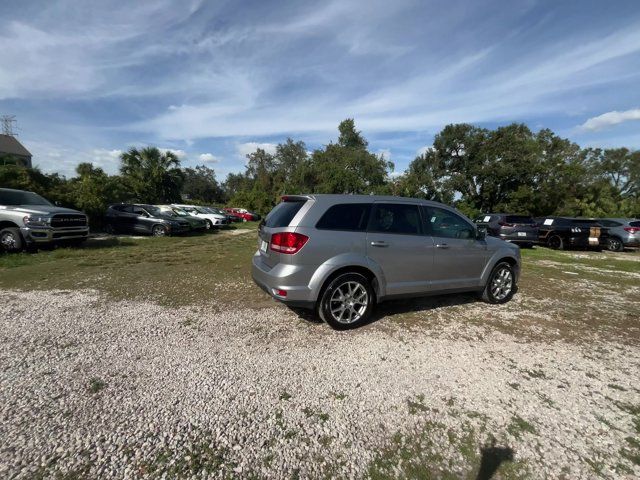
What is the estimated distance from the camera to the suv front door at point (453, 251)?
14.9 feet

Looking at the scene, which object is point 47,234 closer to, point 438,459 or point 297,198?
point 297,198

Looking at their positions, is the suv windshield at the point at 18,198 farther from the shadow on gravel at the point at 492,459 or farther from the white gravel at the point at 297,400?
the shadow on gravel at the point at 492,459

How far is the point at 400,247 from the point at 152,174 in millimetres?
31893

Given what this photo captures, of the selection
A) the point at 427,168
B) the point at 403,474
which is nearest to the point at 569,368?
the point at 403,474

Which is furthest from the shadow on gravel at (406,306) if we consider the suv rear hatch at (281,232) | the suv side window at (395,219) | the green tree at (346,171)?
the green tree at (346,171)

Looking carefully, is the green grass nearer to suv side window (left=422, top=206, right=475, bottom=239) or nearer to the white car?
suv side window (left=422, top=206, right=475, bottom=239)

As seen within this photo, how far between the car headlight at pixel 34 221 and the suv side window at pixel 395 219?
369 inches

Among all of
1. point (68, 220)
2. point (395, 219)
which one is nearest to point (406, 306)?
point (395, 219)

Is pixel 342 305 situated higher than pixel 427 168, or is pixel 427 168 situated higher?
pixel 427 168

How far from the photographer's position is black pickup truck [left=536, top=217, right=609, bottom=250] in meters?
12.8

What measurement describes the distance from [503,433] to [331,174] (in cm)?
4077

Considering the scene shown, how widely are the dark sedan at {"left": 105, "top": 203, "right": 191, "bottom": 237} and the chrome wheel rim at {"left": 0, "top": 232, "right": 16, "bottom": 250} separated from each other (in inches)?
237

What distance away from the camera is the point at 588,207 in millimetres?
34375

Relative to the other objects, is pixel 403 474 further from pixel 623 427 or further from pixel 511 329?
pixel 511 329
